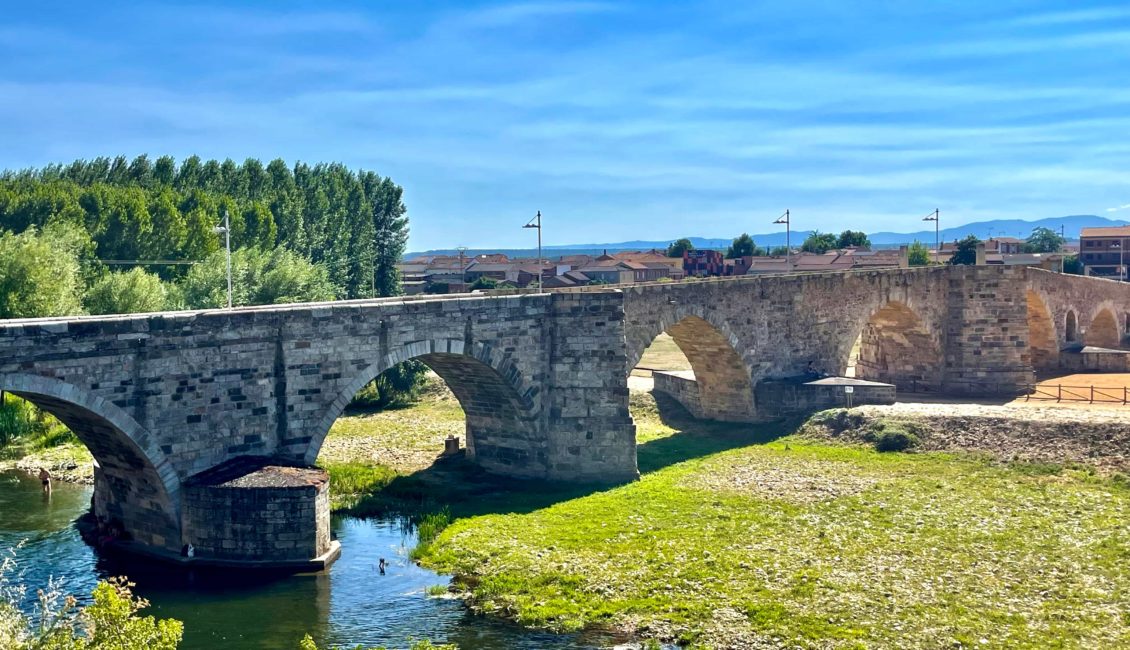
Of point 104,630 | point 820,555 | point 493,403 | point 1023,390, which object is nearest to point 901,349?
point 1023,390

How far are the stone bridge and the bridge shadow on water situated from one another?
1013mm

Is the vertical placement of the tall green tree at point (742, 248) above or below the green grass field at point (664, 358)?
above

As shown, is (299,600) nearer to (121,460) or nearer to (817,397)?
(121,460)

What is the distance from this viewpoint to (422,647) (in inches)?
564

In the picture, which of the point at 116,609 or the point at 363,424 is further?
the point at 363,424

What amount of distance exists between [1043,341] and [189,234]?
5037 cm

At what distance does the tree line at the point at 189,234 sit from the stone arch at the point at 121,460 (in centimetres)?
1681

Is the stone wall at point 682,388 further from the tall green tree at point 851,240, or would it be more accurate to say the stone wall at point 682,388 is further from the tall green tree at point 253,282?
the tall green tree at point 851,240

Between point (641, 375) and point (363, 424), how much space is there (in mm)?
18768

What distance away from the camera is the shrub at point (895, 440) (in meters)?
40.8

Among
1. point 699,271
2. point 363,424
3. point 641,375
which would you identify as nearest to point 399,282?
point 641,375

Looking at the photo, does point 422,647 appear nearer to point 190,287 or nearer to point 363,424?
point 363,424

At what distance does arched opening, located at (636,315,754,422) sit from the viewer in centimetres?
4622

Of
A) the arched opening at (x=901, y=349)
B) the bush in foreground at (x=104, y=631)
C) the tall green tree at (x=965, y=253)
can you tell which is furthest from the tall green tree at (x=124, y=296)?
the tall green tree at (x=965, y=253)
